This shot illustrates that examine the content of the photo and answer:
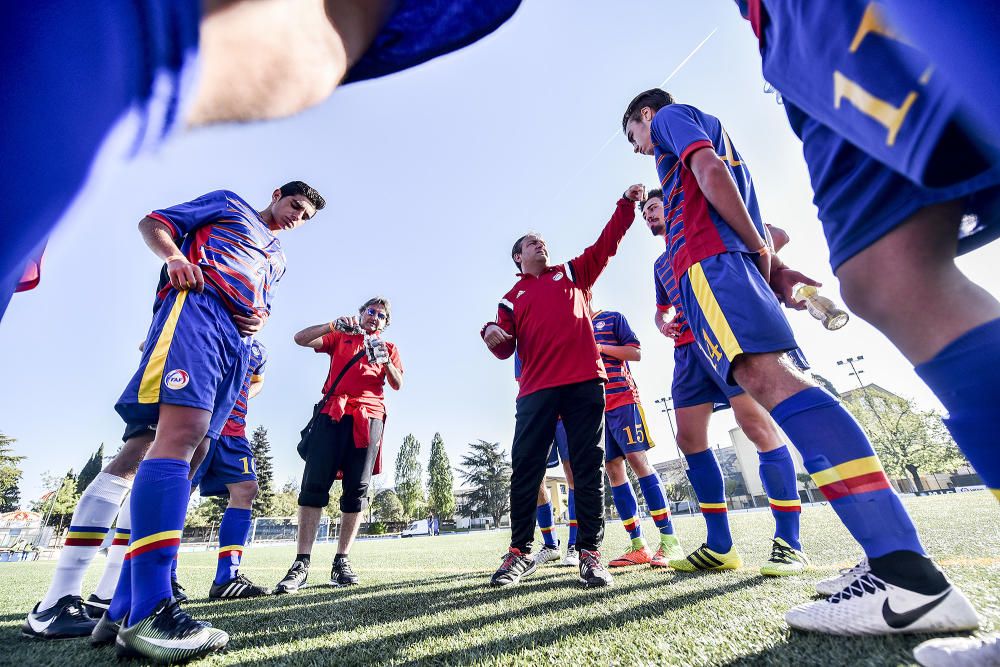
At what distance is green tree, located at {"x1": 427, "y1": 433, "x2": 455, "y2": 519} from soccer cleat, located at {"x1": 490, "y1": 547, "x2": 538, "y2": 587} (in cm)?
5277

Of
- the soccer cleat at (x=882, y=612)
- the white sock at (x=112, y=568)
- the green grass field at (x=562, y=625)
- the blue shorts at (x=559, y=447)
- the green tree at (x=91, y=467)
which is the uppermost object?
the green tree at (x=91, y=467)

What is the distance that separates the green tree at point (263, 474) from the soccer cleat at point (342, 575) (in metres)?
45.3

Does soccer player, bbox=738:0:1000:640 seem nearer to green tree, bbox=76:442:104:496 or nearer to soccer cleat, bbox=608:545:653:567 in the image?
soccer cleat, bbox=608:545:653:567

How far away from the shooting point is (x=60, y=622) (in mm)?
1981

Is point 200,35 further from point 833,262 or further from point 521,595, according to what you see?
point 521,595

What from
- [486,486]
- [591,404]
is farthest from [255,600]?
[486,486]

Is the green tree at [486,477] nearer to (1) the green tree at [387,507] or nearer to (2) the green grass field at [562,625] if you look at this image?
(1) the green tree at [387,507]

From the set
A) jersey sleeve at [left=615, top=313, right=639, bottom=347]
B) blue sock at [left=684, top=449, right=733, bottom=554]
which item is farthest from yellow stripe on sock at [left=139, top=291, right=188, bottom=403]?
jersey sleeve at [left=615, top=313, right=639, bottom=347]

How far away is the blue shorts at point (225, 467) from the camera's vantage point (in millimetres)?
3928

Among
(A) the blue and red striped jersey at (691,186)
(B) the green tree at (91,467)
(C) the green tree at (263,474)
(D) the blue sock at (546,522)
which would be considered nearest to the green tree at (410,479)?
(C) the green tree at (263,474)

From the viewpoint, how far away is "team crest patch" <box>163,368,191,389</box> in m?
1.93

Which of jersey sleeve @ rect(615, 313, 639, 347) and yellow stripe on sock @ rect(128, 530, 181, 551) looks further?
jersey sleeve @ rect(615, 313, 639, 347)

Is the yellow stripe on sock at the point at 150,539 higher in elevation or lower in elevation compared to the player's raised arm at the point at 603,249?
lower

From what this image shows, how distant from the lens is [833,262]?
1280 millimetres
